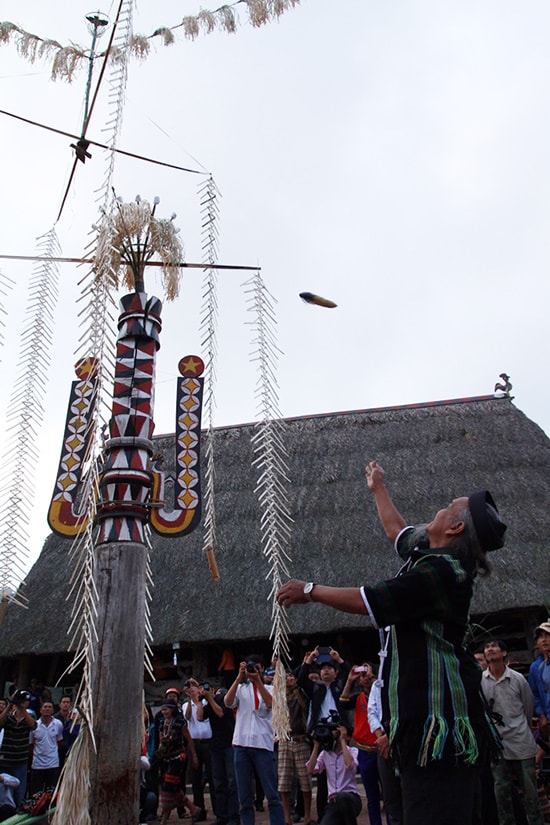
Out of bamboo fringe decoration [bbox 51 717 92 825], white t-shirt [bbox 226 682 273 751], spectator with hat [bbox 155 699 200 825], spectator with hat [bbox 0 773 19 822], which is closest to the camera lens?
bamboo fringe decoration [bbox 51 717 92 825]

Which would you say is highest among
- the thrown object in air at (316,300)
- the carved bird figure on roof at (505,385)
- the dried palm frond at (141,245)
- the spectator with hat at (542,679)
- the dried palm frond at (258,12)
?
the carved bird figure on roof at (505,385)

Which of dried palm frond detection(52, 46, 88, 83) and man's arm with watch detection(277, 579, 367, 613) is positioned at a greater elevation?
dried palm frond detection(52, 46, 88, 83)

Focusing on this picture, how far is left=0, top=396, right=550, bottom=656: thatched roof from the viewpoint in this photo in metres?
11.3

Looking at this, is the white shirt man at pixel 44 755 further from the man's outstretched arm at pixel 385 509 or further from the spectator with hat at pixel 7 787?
the man's outstretched arm at pixel 385 509

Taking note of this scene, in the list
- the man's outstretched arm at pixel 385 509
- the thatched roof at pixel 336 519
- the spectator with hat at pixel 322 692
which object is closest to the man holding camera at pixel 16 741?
the spectator with hat at pixel 322 692

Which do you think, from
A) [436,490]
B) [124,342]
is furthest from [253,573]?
[124,342]

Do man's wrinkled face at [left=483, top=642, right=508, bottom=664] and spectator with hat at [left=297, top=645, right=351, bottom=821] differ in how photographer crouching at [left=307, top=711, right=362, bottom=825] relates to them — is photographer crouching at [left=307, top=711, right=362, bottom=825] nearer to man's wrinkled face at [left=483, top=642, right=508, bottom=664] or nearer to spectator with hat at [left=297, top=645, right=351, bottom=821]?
spectator with hat at [left=297, top=645, right=351, bottom=821]

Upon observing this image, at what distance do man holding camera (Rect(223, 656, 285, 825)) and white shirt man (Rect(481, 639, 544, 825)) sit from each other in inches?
71.0

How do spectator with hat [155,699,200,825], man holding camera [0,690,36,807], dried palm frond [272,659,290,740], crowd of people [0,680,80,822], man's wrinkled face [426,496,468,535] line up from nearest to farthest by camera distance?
man's wrinkled face [426,496,468,535]
dried palm frond [272,659,290,740]
crowd of people [0,680,80,822]
man holding camera [0,690,36,807]
spectator with hat [155,699,200,825]

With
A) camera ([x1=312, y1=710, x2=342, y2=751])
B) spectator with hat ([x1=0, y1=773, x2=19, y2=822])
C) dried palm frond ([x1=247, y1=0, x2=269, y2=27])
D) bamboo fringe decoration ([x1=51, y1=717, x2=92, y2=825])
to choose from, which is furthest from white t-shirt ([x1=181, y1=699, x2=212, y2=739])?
dried palm frond ([x1=247, y1=0, x2=269, y2=27])

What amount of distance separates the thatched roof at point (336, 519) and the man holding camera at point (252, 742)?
4952 millimetres

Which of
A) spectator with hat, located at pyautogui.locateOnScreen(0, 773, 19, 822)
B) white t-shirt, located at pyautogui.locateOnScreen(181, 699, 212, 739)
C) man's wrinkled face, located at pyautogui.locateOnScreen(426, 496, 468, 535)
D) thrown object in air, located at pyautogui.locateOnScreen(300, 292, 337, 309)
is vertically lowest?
spectator with hat, located at pyautogui.locateOnScreen(0, 773, 19, 822)

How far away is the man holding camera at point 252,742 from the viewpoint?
5.65 m

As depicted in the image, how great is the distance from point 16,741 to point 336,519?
731 cm
